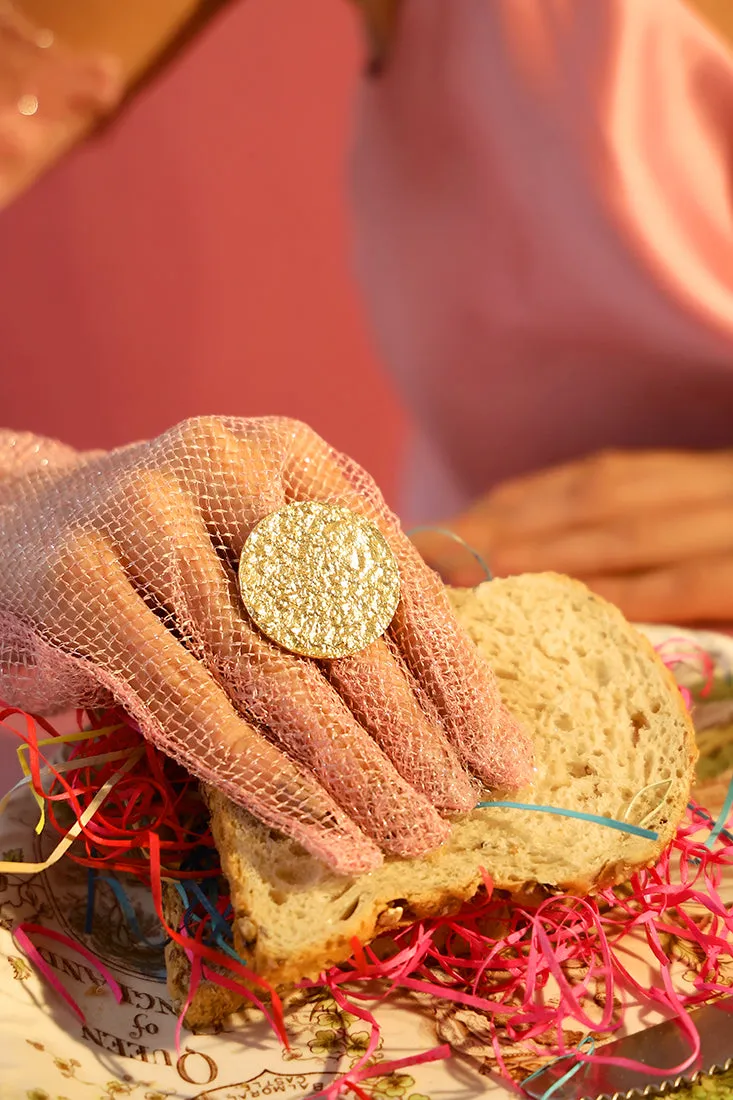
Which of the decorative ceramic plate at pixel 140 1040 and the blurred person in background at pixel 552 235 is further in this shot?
the blurred person in background at pixel 552 235

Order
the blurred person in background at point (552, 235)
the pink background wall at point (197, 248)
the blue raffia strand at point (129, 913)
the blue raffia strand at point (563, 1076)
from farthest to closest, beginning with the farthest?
the pink background wall at point (197, 248) → the blurred person in background at point (552, 235) → the blue raffia strand at point (129, 913) → the blue raffia strand at point (563, 1076)

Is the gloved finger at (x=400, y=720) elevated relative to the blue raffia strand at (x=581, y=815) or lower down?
elevated

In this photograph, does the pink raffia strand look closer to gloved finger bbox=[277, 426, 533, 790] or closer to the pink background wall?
gloved finger bbox=[277, 426, 533, 790]

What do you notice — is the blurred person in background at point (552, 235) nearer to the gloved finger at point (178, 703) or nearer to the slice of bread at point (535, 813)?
the slice of bread at point (535, 813)

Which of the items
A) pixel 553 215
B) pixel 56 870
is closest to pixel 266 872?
pixel 56 870

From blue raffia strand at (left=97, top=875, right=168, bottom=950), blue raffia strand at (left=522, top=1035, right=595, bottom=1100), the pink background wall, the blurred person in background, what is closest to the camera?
blue raffia strand at (left=522, top=1035, right=595, bottom=1100)

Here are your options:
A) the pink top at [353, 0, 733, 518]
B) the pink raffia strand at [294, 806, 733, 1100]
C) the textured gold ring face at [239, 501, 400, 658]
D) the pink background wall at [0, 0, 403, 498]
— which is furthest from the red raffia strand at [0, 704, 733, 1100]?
the pink background wall at [0, 0, 403, 498]

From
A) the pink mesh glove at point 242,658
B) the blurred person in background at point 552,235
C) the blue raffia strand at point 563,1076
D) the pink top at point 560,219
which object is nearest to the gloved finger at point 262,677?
the pink mesh glove at point 242,658
